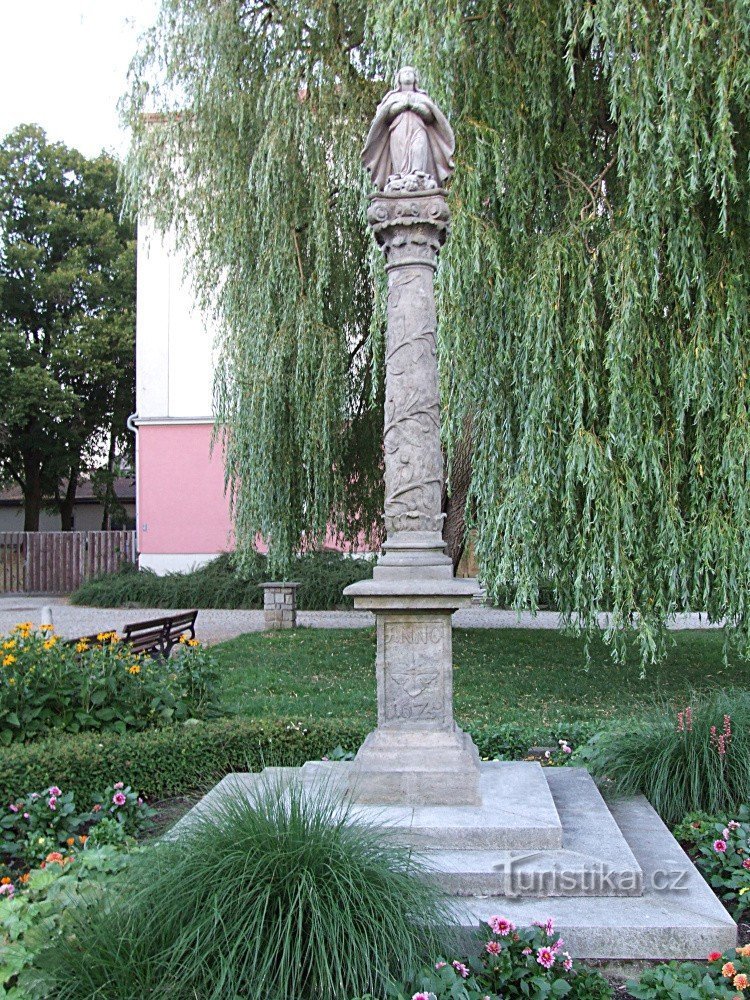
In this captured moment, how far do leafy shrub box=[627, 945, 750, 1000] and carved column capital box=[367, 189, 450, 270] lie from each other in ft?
10.8

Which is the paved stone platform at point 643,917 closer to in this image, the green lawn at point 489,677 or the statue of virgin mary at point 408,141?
the green lawn at point 489,677

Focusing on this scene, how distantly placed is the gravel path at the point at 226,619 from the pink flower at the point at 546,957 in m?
10.9

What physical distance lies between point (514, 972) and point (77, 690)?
382cm

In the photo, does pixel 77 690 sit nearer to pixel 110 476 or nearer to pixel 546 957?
pixel 546 957

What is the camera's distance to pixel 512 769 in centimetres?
480

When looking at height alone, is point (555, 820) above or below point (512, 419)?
below

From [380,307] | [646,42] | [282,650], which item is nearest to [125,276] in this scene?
[282,650]

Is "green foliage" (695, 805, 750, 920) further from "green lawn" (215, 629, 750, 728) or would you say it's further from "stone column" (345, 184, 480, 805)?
"green lawn" (215, 629, 750, 728)

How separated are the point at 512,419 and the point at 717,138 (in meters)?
2.51

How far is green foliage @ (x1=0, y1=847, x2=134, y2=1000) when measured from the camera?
283 cm

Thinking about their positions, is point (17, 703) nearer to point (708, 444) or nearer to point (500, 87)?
point (708, 444)

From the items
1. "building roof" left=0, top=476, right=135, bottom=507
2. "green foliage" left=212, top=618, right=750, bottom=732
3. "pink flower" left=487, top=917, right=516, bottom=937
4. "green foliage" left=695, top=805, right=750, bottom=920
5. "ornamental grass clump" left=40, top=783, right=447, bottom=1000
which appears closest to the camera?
"ornamental grass clump" left=40, top=783, right=447, bottom=1000

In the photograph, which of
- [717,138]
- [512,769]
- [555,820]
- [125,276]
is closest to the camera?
[555,820]

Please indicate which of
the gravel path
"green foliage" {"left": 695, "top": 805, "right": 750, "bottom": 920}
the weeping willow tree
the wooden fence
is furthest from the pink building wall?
"green foliage" {"left": 695, "top": 805, "right": 750, "bottom": 920}
